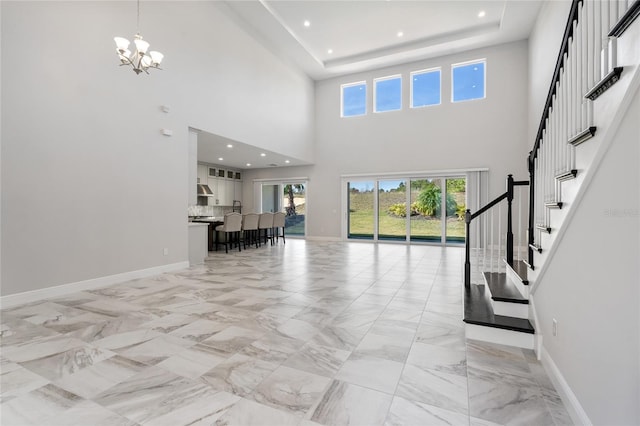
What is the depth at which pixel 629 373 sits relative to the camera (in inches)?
45.1

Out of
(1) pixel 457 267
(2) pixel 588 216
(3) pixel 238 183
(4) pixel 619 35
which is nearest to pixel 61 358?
(2) pixel 588 216

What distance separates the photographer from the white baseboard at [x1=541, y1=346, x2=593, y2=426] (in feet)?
4.96

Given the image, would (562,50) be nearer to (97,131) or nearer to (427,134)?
(97,131)

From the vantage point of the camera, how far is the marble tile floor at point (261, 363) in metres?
1.64

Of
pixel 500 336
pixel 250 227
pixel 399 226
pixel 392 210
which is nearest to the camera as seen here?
pixel 500 336

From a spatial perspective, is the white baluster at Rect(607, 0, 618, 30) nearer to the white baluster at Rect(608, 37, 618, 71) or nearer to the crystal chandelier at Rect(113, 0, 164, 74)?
the white baluster at Rect(608, 37, 618, 71)

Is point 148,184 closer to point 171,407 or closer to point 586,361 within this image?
point 171,407

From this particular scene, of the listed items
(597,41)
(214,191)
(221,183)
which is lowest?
(214,191)

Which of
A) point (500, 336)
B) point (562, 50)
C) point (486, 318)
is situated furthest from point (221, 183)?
point (562, 50)

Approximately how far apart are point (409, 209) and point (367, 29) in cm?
525

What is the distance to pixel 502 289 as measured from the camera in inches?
114

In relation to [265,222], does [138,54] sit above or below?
above

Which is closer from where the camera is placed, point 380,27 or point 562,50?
point 562,50

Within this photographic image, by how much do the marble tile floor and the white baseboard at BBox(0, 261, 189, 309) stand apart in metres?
0.14
